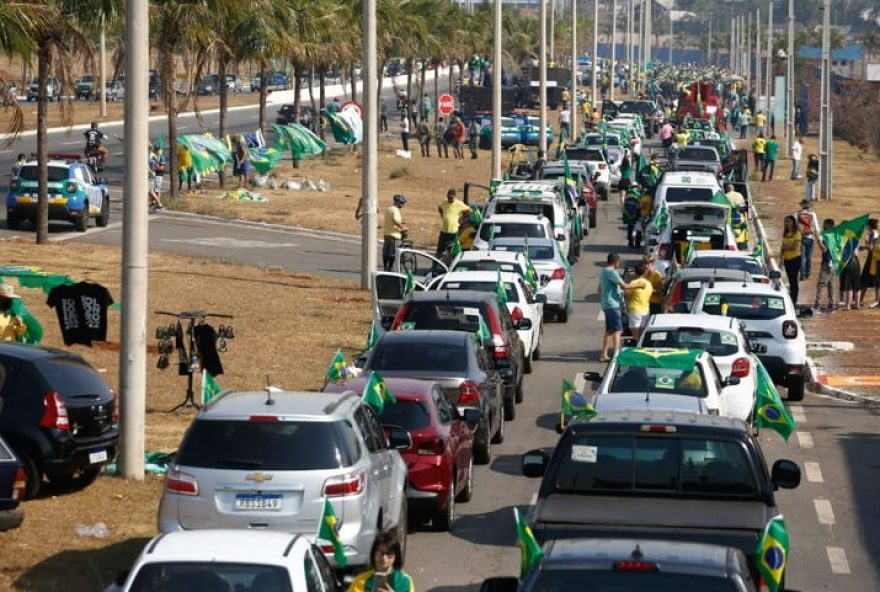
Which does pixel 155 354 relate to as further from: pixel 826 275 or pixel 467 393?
pixel 826 275

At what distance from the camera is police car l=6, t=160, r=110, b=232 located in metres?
43.1

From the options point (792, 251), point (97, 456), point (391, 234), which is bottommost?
point (97, 456)

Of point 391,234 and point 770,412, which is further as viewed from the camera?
point 391,234

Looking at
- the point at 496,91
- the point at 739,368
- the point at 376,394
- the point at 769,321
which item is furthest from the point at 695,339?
the point at 496,91

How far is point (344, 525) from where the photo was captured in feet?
45.0

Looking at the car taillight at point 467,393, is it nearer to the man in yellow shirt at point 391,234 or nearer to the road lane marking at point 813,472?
the road lane marking at point 813,472

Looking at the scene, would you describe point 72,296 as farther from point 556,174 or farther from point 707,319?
point 556,174

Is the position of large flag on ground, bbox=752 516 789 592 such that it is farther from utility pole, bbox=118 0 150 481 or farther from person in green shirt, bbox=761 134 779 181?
person in green shirt, bbox=761 134 779 181

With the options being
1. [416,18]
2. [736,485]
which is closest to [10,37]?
[736,485]

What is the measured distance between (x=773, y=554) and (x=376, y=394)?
5.60 metres

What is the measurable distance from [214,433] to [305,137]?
50660mm

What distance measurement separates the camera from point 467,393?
63.9 feet

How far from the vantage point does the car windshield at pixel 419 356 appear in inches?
778

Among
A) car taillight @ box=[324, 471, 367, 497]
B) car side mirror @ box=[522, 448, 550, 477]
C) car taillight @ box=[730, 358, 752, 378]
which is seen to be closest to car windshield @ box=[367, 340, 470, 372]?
car taillight @ box=[730, 358, 752, 378]
